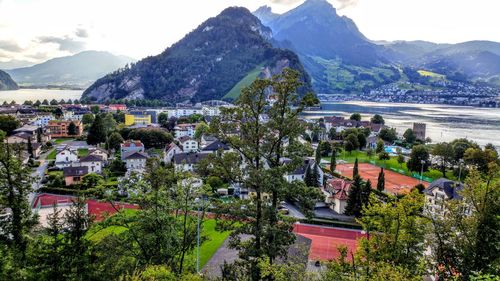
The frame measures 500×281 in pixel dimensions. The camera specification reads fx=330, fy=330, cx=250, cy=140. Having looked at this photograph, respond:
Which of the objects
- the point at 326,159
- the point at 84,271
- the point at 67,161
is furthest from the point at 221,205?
the point at 326,159

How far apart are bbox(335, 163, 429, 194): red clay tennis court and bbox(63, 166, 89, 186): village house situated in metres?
40.5

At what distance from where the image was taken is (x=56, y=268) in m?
11.4

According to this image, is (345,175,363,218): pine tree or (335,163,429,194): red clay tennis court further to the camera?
(335,163,429,194): red clay tennis court

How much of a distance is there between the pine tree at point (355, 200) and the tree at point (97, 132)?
177ft

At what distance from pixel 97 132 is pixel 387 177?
5696 cm

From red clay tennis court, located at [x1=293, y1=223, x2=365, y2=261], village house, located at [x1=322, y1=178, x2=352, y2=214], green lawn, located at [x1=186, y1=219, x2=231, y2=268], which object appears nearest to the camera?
green lawn, located at [x1=186, y1=219, x2=231, y2=268]

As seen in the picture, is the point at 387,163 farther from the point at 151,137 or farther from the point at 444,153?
the point at 151,137

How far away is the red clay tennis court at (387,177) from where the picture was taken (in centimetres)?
4872

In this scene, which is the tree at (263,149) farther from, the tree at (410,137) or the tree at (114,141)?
the tree at (410,137)

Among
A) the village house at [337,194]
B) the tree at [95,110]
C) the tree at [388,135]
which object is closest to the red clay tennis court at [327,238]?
the village house at [337,194]

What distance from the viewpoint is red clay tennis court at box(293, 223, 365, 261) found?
91.7 feet

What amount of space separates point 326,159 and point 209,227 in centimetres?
4270

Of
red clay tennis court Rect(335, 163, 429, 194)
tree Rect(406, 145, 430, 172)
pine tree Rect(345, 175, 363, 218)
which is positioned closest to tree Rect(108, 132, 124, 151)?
red clay tennis court Rect(335, 163, 429, 194)

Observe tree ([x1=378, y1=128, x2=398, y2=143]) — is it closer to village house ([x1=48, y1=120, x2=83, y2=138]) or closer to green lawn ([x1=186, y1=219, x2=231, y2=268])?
green lawn ([x1=186, y1=219, x2=231, y2=268])
